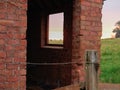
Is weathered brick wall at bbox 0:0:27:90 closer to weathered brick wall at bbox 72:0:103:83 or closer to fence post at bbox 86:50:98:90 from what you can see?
weathered brick wall at bbox 72:0:103:83

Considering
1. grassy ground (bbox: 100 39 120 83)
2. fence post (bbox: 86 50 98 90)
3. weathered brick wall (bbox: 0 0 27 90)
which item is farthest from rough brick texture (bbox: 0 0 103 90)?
grassy ground (bbox: 100 39 120 83)

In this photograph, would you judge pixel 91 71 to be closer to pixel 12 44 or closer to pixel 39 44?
pixel 12 44

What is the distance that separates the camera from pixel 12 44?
634 centimetres

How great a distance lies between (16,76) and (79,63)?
6.24 ft

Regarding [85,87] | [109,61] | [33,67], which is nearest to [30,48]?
[33,67]

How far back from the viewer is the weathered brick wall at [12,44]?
6203 millimetres

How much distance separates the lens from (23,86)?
21.5 feet

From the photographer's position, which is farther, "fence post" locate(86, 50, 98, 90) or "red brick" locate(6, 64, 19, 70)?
"red brick" locate(6, 64, 19, 70)

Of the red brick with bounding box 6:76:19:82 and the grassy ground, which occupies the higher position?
the red brick with bounding box 6:76:19:82

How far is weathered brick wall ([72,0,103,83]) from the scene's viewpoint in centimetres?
784

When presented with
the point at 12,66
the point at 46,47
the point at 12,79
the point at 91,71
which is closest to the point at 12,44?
the point at 12,66

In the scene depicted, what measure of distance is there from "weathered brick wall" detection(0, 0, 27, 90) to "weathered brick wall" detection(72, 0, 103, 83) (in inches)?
66.6

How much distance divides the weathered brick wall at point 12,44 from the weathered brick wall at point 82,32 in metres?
1.69

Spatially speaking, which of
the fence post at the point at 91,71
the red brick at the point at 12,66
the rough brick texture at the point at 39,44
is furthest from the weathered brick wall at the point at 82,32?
the fence post at the point at 91,71
